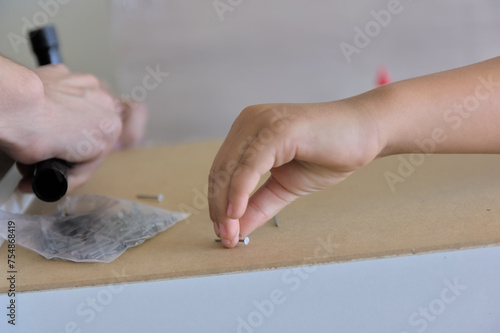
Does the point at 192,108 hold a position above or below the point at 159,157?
below

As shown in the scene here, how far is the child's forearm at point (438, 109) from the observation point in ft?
1.43

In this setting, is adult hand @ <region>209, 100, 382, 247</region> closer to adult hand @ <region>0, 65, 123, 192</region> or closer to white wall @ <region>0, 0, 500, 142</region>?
adult hand @ <region>0, 65, 123, 192</region>

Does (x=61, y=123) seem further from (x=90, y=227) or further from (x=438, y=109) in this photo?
(x=438, y=109)

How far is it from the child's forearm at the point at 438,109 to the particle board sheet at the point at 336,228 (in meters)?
0.07

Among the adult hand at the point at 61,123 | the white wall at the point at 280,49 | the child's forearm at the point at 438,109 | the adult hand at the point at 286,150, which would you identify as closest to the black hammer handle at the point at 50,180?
A: the adult hand at the point at 61,123

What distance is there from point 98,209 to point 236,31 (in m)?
1.09

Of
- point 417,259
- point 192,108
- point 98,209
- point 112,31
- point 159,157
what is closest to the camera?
point 417,259

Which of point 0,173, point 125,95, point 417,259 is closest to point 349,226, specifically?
point 417,259

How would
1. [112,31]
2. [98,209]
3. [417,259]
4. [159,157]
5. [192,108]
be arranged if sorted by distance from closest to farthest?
[417,259]
[98,209]
[159,157]
[192,108]
[112,31]

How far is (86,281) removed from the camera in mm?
402

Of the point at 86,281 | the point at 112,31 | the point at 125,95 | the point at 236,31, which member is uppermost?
the point at 86,281

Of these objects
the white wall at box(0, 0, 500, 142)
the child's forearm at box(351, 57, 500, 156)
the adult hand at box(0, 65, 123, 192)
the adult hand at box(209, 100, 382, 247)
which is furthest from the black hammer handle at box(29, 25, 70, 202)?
the white wall at box(0, 0, 500, 142)

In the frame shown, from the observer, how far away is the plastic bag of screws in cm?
45

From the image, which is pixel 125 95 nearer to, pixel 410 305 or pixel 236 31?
pixel 236 31
